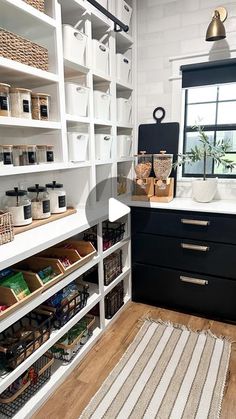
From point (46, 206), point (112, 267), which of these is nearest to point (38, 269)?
point (46, 206)

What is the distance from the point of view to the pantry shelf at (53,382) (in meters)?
1.44

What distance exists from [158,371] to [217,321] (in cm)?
72

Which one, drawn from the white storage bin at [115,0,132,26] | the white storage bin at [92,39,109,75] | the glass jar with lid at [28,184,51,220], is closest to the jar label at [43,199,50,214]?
the glass jar with lid at [28,184,51,220]

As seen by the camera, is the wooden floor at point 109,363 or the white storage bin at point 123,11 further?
the white storage bin at point 123,11

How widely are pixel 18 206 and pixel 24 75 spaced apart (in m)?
0.67

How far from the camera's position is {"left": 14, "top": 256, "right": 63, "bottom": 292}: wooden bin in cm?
144

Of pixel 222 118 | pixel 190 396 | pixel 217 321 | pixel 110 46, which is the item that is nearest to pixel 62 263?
pixel 190 396

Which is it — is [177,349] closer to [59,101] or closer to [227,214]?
[227,214]

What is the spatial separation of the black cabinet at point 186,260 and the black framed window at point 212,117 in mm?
634

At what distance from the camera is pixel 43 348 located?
147 centimetres

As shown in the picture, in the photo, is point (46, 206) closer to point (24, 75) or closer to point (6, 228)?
point (6, 228)

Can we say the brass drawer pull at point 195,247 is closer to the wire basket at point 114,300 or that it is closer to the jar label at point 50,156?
the wire basket at point 114,300

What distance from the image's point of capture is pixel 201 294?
2.21m

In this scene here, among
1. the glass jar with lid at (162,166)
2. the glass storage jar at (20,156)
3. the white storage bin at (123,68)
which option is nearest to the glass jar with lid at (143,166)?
the glass jar with lid at (162,166)
